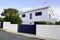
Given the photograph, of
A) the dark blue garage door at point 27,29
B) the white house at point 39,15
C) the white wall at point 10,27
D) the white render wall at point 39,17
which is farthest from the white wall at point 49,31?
the white render wall at point 39,17

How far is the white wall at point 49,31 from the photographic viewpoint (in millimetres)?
18369

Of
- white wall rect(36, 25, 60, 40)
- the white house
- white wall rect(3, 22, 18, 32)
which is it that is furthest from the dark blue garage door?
the white house

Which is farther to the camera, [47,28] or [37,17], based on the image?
Answer: [37,17]

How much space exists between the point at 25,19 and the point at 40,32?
2133cm

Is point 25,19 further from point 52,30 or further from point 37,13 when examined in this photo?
point 52,30

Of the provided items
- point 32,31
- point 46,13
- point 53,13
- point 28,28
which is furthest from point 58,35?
point 53,13

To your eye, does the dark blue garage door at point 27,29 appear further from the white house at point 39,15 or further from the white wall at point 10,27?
the white house at point 39,15

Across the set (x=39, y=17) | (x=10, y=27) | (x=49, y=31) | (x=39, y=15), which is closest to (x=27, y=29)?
(x=10, y=27)

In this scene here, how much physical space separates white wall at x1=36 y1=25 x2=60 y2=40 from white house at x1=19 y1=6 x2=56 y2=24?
1352 centimetres

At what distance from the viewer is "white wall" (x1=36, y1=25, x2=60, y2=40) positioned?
18.4m

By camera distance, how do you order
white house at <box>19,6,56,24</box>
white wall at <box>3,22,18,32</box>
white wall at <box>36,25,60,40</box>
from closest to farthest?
white wall at <box>36,25,60,40</box> < white wall at <box>3,22,18,32</box> < white house at <box>19,6,56,24</box>

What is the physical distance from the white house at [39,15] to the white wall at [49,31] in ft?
44.4

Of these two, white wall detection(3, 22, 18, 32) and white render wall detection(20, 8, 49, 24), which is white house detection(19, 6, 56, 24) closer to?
white render wall detection(20, 8, 49, 24)

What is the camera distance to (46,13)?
118 feet
